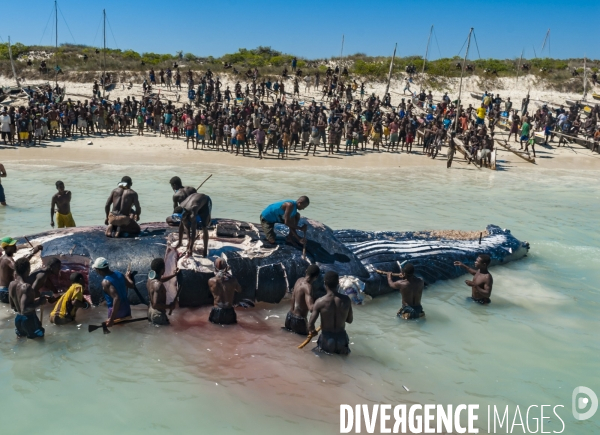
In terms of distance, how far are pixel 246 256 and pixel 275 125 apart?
18.8 m

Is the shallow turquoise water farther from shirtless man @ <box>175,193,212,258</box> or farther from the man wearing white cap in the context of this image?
shirtless man @ <box>175,193,212,258</box>

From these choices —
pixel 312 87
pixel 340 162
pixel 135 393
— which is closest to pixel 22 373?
pixel 135 393

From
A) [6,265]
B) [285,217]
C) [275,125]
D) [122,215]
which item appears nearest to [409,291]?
[285,217]

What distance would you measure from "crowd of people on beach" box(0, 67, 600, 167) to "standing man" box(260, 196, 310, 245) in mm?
16748

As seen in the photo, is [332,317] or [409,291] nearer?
[332,317]

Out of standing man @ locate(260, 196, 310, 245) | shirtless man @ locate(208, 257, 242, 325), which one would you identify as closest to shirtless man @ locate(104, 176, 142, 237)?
shirtless man @ locate(208, 257, 242, 325)

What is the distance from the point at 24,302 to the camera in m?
7.21

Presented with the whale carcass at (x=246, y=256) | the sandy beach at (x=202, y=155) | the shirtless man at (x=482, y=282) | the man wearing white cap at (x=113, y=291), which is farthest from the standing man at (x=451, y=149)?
the man wearing white cap at (x=113, y=291)

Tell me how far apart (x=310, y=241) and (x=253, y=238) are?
42.0 inches

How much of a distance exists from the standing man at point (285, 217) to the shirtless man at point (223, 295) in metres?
1.48

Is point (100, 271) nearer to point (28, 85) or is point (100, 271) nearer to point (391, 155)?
point (391, 155)

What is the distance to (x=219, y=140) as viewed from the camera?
2731cm

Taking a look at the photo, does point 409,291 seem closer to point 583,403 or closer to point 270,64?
point 583,403

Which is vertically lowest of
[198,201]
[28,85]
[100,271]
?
[100,271]
